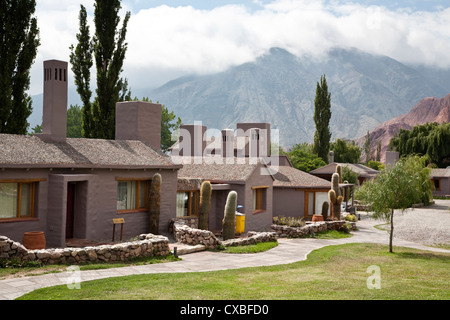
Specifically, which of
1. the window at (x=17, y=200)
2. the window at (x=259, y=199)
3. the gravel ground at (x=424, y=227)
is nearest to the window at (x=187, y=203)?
the window at (x=259, y=199)

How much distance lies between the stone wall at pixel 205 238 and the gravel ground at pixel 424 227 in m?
7.58

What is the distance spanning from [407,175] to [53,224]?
15214mm

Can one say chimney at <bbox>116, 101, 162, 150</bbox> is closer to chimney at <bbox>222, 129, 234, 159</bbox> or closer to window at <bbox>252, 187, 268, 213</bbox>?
window at <bbox>252, 187, 268, 213</bbox>

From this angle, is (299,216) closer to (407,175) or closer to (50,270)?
(407,175)

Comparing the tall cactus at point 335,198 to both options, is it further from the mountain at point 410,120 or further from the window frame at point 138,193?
the mountain at point 410,120

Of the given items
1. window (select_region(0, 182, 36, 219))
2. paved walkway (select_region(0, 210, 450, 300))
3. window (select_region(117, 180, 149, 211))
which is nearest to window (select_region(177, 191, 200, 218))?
window (select_region(117, 180, 149, 211))

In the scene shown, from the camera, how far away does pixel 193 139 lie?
33375mm

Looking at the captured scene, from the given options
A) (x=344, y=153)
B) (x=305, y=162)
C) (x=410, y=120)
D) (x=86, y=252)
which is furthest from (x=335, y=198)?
(x=410, y=120)

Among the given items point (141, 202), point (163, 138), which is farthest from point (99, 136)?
point (163, 138)

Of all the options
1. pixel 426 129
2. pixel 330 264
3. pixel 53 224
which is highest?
pixel 426 129

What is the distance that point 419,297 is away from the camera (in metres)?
10.1

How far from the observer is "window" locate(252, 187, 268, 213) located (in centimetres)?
2549

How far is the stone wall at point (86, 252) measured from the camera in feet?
41.9

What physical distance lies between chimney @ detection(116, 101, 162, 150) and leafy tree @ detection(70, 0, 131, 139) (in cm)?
687
